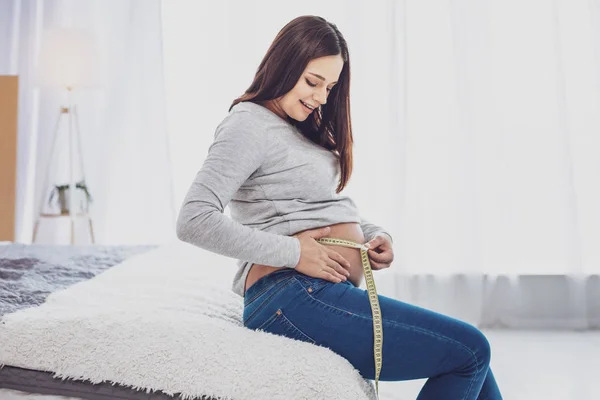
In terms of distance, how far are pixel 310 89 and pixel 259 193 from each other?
0.26m

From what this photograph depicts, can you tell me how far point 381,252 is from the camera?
1474 millimetres

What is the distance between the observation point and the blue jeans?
46.7 inches

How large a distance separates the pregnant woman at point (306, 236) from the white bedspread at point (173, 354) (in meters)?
0.06

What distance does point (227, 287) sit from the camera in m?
1.78

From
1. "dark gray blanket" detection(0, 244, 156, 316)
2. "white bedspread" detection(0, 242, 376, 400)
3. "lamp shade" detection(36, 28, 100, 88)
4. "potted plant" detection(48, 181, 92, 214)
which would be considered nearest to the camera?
"white bedspread" detection(0, 242, 376, 400)

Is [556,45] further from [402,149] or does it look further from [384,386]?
[384,386]

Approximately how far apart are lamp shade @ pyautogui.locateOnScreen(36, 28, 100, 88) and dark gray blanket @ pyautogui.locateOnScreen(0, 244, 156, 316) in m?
1.33

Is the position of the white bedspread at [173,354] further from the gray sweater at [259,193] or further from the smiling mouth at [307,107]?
the smiling mouth at [307,107]

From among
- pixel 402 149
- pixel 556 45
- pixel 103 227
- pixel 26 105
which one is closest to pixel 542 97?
pixel 556 45

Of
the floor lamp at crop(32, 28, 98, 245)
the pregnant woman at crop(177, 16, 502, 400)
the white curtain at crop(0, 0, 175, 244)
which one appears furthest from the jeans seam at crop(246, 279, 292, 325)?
the floor lamp at crop(32, 28, 98, 245)

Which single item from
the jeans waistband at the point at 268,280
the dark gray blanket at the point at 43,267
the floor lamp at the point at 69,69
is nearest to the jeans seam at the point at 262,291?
the jeans waistband at the point at 268,280

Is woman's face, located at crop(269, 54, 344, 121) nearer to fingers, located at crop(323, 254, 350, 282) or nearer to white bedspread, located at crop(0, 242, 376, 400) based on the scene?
fingers, located at crop(323, 254, 350, 282)

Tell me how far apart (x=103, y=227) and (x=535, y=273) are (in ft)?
7.72

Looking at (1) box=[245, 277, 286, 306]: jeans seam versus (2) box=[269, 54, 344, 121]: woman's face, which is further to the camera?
(2) box=[269, 54, 344, 121]: woman's face
